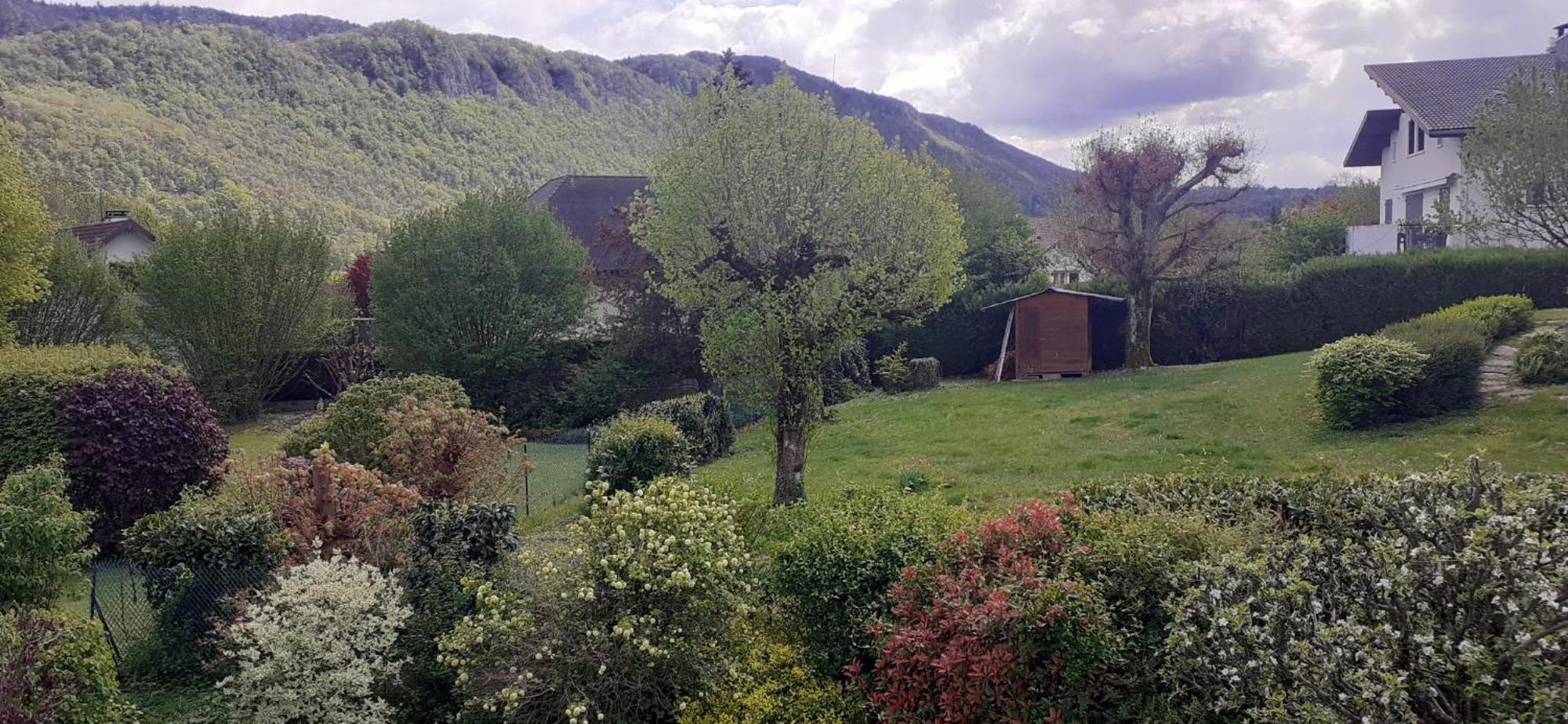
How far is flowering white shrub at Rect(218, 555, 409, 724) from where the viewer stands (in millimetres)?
5660

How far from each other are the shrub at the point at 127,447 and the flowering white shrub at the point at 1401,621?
1131cm

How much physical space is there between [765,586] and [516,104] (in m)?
75.3

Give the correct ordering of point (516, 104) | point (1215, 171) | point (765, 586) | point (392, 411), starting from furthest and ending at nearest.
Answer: point (516, 104) < point (1215, 171) < point (392, 411) < point (765, 586)

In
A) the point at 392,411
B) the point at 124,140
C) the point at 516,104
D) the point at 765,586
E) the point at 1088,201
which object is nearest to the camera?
the point at 765,586

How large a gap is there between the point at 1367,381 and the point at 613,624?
1099 cm

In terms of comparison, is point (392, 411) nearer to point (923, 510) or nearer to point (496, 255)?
point (923, 510)

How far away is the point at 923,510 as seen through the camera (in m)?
6.49

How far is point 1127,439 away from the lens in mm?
12852

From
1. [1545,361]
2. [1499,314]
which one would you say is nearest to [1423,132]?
[1499,314]

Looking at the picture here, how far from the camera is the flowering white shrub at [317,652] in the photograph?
5.66 m

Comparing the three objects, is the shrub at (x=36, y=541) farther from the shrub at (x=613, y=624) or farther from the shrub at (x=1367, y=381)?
the shrub at (x=1367, y=381)

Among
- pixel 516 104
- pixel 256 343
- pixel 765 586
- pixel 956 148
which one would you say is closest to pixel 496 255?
pixel 256 343

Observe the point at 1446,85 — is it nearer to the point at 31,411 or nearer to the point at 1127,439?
the point at 1127,439

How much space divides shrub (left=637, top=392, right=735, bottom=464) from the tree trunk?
1119 centimetres
